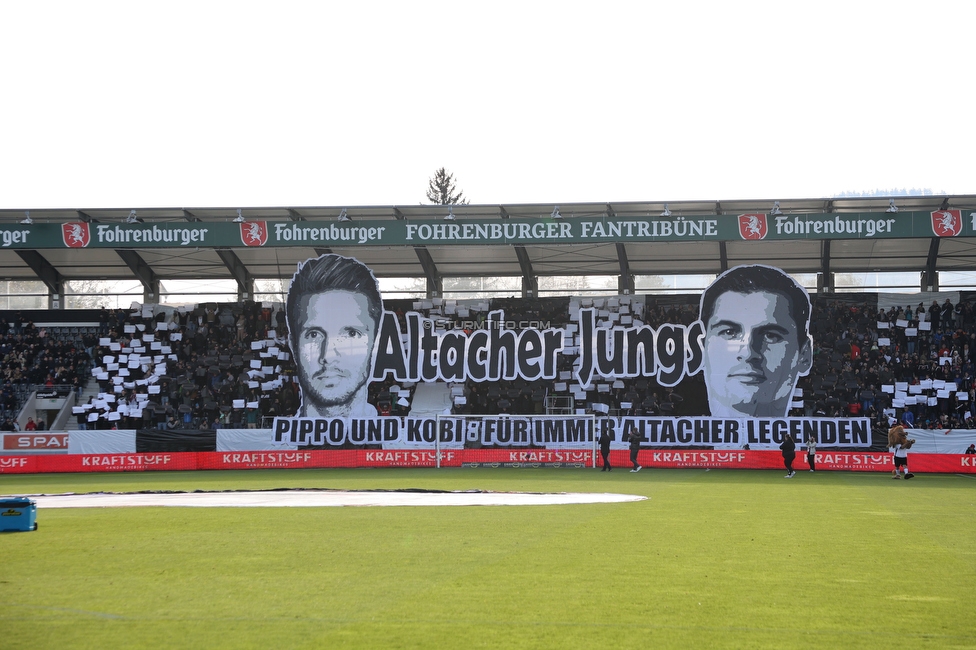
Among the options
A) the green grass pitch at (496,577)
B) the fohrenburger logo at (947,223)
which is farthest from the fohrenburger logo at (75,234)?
the fohrenburger logo at (947,223)

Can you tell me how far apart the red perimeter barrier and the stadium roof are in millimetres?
8680

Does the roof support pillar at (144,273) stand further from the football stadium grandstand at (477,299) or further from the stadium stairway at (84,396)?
the stadium stairway at (84,396)

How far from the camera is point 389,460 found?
122ft

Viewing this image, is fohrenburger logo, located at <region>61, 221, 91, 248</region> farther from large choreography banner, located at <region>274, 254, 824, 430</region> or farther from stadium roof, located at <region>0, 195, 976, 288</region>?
large choreography banner, located at <region>274, 254, 824, 430</region>

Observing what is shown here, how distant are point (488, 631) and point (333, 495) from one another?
1555cm

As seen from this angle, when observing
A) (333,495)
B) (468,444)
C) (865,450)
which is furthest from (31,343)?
(865,450)

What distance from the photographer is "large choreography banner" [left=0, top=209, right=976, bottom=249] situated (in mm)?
37438

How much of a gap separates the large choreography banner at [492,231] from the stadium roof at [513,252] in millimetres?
396

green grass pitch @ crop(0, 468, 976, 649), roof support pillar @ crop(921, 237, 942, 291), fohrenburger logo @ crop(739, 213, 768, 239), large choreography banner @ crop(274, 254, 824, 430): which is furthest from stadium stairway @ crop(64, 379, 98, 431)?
roof support pillar @ crop(921, 237, 942, 291)

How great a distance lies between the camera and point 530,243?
128 ft

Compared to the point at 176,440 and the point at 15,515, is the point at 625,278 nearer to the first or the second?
the point at 176,440

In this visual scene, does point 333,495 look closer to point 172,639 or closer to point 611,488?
point 611,488

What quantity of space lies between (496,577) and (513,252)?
108 ft

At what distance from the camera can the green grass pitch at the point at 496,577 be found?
27.8 feet
